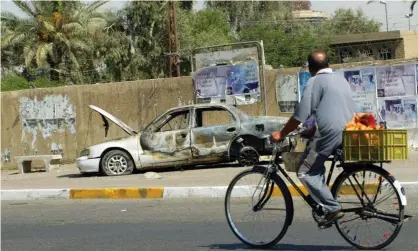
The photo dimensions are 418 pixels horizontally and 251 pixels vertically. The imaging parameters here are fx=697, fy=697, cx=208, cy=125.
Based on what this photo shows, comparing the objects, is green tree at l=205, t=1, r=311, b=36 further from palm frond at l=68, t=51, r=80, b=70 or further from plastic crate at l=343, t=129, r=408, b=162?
plastic crate at l=343, t=129, r=408, b=162

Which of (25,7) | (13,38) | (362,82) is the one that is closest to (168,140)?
(362,82)

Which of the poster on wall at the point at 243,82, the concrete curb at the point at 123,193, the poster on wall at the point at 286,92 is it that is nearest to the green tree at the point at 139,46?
the poster on wall at the point at 243,82

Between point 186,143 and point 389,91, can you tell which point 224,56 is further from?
point 389,91

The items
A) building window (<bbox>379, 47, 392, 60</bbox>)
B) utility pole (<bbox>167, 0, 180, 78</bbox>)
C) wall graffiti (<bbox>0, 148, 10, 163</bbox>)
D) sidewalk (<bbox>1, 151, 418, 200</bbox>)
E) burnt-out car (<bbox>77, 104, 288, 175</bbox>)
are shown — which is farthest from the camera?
building window (<bbox>379, 47, 392, 60</bbox>)

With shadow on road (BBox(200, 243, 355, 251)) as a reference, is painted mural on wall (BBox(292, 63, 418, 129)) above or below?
above

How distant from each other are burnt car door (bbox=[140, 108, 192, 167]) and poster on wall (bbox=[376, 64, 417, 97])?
4541 millimetres

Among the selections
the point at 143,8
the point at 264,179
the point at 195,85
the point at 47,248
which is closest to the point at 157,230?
the point at 47,248

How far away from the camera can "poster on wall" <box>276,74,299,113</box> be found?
16469 millimetres

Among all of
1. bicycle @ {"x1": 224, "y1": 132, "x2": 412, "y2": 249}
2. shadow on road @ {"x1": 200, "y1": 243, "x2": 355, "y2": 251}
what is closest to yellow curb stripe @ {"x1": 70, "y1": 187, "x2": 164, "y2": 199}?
shadow on road @ {"x1": 200, "y1": 243, "x2": 355, "y2": 251}

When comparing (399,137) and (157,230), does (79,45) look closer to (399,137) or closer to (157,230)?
(157,230)

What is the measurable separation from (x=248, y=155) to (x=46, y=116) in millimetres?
6865

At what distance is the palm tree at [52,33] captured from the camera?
124 feet

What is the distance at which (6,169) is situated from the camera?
18.9 m

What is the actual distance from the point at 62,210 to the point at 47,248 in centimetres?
303
